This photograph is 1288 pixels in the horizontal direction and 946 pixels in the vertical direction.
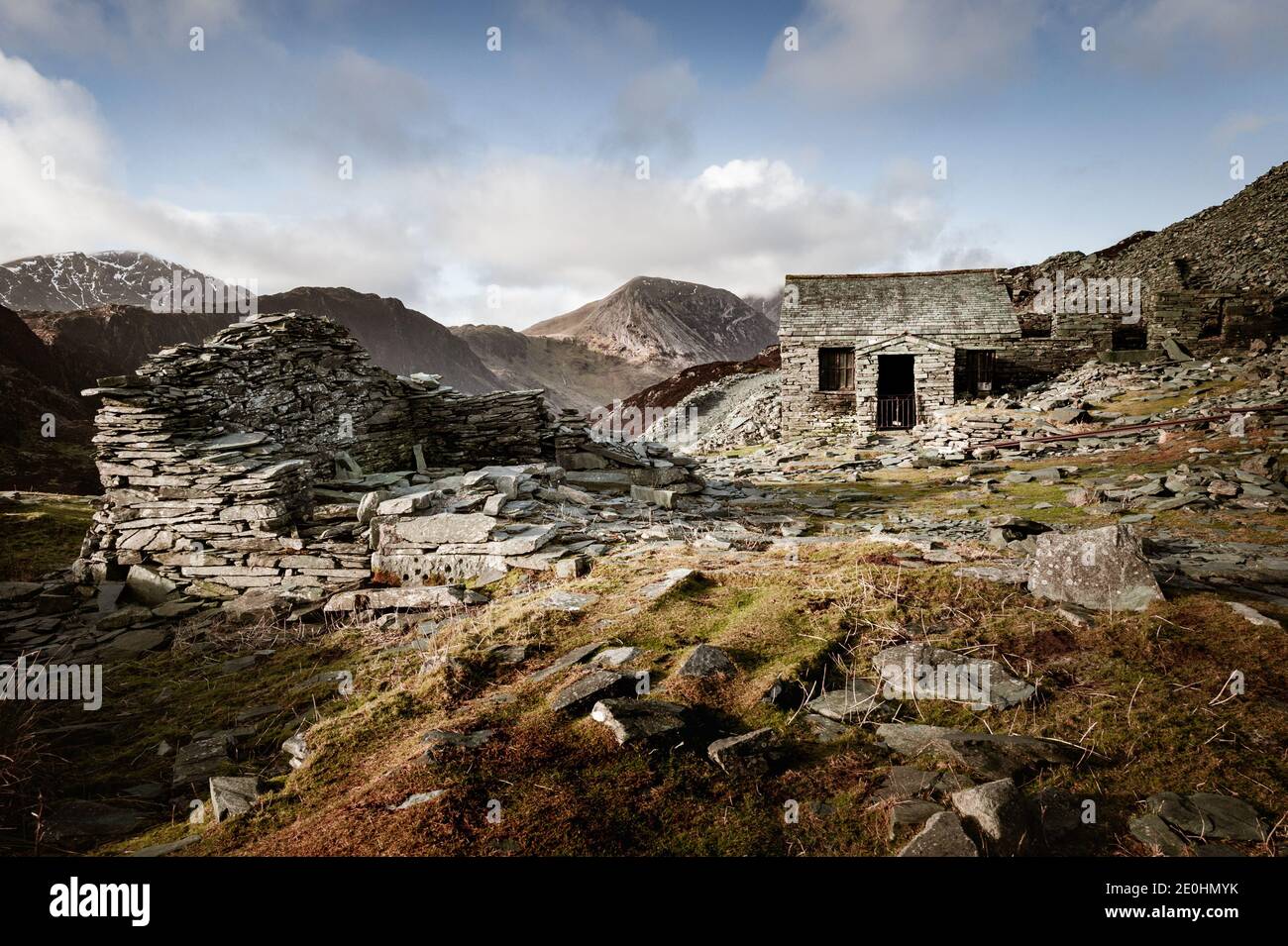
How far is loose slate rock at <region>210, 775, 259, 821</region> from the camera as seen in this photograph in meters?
3.43

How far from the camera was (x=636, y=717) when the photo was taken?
3.43m

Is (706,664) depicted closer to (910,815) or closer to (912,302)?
(910,815)

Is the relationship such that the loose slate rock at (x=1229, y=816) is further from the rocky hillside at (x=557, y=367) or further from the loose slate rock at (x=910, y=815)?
the rocky hillside at (x=557, y=367)

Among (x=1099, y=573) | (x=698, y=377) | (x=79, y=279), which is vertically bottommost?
(x=1099, y=573)

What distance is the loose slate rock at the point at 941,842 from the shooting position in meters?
2.40

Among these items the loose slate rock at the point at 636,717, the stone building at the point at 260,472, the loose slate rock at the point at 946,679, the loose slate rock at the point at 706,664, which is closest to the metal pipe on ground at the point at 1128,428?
the stone building at the point at 260,472

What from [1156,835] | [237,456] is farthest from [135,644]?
[1156,835]

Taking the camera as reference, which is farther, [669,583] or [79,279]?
[79,279]

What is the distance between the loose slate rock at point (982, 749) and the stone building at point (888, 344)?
2174 centimetres

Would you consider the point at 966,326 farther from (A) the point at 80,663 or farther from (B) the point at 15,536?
(B) the point at 15,536

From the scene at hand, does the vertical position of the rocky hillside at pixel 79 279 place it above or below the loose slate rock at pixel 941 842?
above

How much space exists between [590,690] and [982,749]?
217 cm

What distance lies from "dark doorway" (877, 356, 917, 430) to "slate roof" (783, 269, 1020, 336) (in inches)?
65.5

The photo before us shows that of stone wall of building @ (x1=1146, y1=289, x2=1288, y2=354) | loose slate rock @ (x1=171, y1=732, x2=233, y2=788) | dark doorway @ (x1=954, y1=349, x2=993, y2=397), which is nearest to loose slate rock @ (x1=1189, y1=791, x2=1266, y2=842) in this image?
loose slate rock @ (x1=171, y1=732, x2=233, y2=788)
